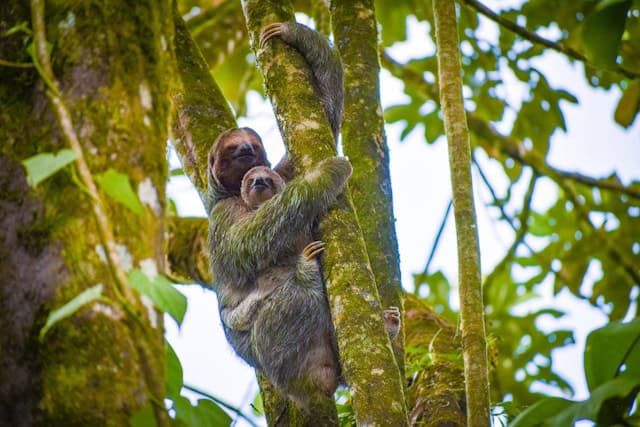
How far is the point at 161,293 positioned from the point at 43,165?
2.07ft

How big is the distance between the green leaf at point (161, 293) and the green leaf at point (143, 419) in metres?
0.37

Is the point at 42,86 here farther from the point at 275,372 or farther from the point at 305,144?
the point at 275,372

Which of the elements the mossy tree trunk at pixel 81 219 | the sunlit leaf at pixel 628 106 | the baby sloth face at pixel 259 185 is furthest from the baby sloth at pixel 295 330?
the sunlit leaf at pixel 628 106

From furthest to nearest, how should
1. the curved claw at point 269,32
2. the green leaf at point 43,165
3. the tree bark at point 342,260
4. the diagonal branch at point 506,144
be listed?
the diagonal branch at point 506,144, the curved claw at point 269,32, the tree bark at point 342,260, the green leaf at point 43,165

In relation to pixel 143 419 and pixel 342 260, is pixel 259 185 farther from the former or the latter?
pixel 143 419

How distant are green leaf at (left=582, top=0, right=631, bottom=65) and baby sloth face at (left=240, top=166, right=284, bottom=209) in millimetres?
4396

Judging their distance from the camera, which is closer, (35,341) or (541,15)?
(35,341)

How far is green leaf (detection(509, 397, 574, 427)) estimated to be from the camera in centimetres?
286

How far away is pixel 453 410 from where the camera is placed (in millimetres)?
6266

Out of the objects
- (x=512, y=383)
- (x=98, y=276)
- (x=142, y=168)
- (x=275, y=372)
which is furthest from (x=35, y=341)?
→ (x=512, y=383)

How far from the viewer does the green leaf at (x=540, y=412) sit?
2859 mm

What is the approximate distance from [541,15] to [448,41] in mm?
3714

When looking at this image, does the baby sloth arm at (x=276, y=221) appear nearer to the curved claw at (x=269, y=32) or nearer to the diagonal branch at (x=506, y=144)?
the curved claw at (x=269, y=32)

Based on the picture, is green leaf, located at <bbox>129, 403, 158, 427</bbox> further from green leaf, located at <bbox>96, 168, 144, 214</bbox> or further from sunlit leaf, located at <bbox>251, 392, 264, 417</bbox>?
sunlit leaf, located at <bbox>251, 392, 264, 417</bbox>
